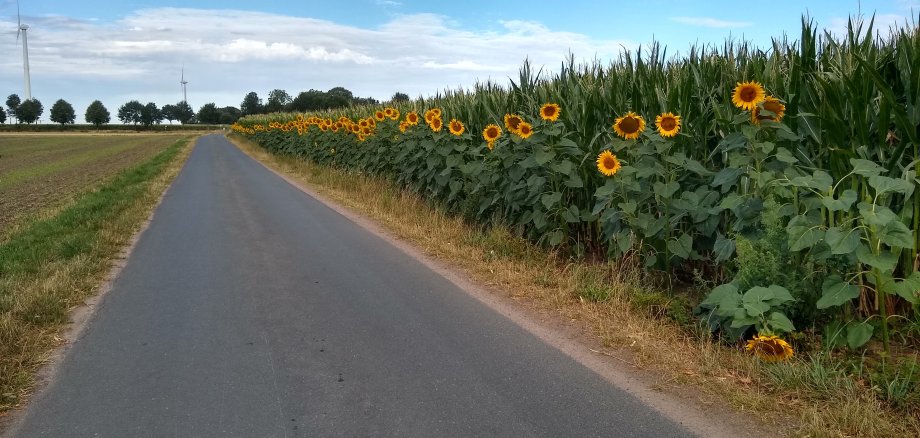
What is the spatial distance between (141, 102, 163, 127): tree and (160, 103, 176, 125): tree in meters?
3.04

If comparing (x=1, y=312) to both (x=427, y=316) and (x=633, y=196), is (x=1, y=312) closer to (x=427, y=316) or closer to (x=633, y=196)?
(x=427, y=316)

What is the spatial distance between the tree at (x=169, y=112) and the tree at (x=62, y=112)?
22.1 metres

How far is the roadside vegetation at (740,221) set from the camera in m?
3.97

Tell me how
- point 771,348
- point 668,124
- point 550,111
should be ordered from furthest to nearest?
point 550,111 < point 668,124 < point 771,348

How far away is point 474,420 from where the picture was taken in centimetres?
376

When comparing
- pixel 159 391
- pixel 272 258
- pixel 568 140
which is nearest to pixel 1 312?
pixel 159 391

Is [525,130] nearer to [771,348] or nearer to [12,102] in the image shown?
[771,348]

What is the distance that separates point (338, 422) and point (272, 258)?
4.89m

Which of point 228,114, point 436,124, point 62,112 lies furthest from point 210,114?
point 436,124

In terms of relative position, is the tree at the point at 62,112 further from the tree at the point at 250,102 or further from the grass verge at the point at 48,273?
the grass verge at the point at 48,273

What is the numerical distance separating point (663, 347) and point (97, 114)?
164 m

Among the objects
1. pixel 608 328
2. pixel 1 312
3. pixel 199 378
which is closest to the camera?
pixel 199 378

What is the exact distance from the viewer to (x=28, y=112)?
140500 mm

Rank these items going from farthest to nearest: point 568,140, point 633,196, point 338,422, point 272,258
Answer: point 272,258
point 568,140
point 633,196
point 338,422
